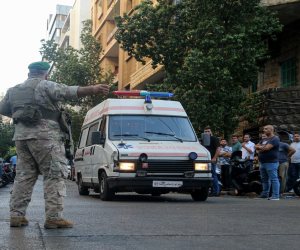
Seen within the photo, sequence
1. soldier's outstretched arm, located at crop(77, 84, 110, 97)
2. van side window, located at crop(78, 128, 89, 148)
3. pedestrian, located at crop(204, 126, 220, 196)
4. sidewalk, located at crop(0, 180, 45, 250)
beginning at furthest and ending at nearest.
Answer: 1. van side window, located at crop(78, 128, 89, 148)
2. pedestrian, located at crop(204, 126, 220, 196)
3. soldier's outstretched arm, located at crop(77, 84, 110, 97)
4. sidewalk, located at crop(0, 180, 45, 250)

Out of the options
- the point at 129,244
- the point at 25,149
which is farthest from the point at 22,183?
the point at 129,244

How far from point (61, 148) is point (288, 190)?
32.7 ft

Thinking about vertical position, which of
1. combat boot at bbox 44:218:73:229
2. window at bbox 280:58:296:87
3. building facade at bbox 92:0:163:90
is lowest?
combat boot at bbox 44:218:73:229

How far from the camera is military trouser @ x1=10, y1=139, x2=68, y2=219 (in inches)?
245

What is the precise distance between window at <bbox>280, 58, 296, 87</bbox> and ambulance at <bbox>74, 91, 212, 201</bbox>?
917 cm

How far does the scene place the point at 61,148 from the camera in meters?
6.42

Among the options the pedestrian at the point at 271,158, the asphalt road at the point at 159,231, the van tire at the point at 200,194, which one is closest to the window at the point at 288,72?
the pedestrian at the point at 271,158

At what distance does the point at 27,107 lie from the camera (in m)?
6.25

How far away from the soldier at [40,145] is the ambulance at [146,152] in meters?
4.68

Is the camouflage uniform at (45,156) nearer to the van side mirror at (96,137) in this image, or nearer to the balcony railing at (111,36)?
the van side mirror at (96,137)

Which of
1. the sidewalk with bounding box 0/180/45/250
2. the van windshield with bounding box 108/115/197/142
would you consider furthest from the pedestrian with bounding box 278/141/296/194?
the sidewalk with bounding box 0/180/45/250

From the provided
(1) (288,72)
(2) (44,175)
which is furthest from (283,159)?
(2) (44,175)

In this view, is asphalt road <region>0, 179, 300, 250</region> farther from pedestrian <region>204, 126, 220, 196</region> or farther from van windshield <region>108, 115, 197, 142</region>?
pedestrian <region>204, 126, 220, 196</region>

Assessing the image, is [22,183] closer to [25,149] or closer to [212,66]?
[25,149]
